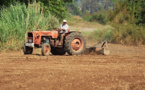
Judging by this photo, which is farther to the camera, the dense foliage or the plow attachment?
the dense foliage

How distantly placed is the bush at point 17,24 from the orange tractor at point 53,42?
2484 mm

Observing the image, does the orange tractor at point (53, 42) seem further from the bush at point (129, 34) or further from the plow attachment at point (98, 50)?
the bush at point (129, 34)

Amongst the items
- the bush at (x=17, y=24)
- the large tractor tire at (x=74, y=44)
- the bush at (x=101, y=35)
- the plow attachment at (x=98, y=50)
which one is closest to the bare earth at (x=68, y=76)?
the large tractor tire at (x=74, y=44)

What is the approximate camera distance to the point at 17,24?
56.3ft

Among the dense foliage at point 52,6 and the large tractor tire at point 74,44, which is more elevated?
the dense foliage at point 52,6

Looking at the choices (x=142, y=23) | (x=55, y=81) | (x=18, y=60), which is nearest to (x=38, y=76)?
(x=55, y=81)

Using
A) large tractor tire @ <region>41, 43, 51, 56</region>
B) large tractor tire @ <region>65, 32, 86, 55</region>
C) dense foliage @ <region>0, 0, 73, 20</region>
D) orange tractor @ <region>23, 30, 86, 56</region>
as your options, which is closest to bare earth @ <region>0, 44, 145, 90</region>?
large tractor tire @ <region>41, 43, 51, 56</region>

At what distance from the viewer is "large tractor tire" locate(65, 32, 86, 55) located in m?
14.5

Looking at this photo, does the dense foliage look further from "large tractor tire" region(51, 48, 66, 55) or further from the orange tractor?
the orange tractor

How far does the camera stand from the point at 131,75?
9.10 m

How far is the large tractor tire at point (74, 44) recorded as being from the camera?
14.5 m

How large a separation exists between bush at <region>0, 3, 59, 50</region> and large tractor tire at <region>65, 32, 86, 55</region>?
323 cm

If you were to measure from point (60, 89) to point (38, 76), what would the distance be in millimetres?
1479

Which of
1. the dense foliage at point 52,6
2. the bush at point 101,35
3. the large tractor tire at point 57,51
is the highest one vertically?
the dense foliage at point 52,6
